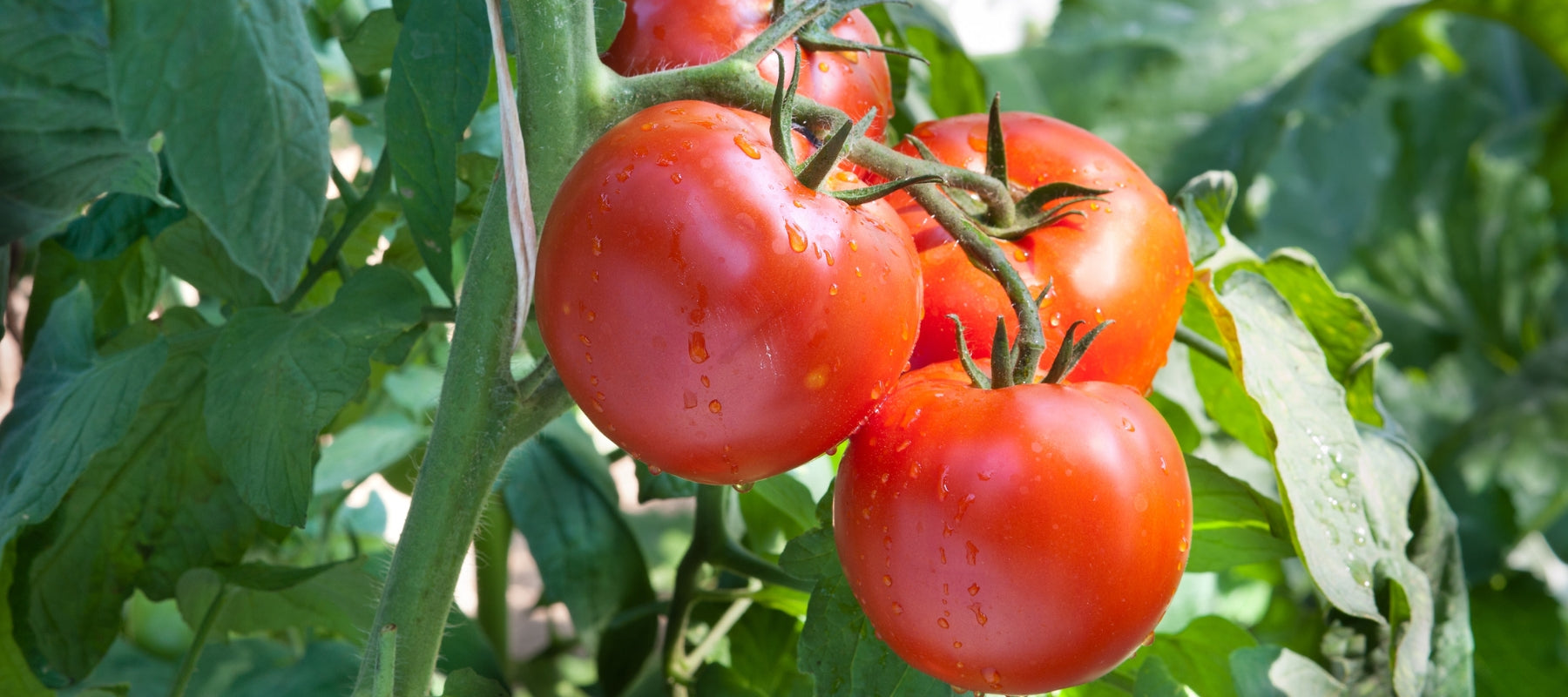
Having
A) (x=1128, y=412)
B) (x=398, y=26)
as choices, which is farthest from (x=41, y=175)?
(x=1128, y=412)

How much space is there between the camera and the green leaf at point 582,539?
0.57 m

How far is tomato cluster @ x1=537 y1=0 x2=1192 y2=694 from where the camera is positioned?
0.90 feet

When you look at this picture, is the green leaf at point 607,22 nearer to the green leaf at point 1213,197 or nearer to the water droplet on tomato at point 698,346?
the water droplet on tomato at point 698,346

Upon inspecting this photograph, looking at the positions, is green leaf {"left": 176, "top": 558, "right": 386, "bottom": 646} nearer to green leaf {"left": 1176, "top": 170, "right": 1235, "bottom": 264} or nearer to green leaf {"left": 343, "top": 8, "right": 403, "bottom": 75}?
green leaf {"left": 343, "top": 8, "right": 403, "bottom": 75}

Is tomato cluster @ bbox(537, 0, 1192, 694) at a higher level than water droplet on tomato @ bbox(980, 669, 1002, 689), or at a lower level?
higher

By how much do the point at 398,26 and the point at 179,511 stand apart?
22cm

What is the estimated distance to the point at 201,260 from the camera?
19.1 inches

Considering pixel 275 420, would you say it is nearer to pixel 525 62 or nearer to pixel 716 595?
pixel 525 62

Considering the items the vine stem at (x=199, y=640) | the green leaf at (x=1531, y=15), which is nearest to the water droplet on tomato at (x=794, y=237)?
the vine stem at (x=199, y=640)

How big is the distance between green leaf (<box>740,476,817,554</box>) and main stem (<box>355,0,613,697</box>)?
17 centimetres

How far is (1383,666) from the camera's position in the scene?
0.48m

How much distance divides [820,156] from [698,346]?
0.18ft

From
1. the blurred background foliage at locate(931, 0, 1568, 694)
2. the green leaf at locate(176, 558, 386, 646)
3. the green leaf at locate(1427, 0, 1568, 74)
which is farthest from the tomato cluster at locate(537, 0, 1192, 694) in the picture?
the green leaf at locate(1427, 0, 1568, 74)

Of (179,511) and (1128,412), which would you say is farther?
(179,511)
